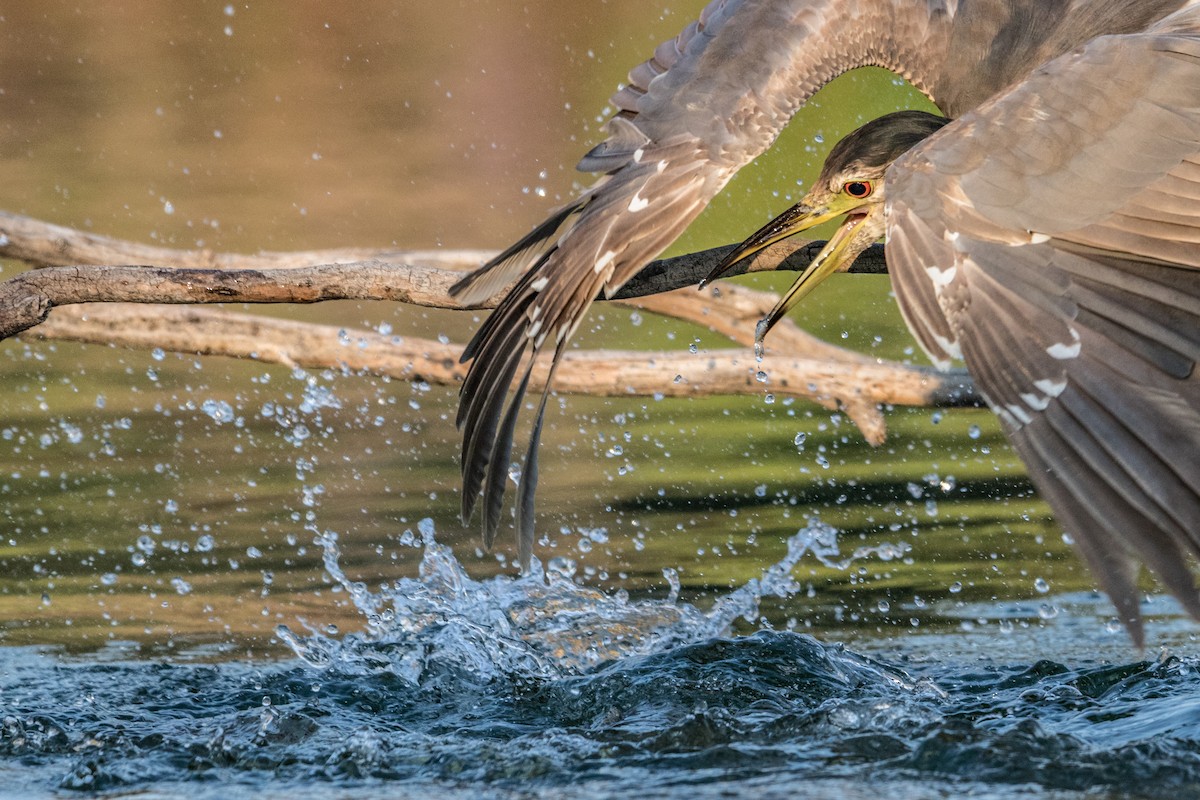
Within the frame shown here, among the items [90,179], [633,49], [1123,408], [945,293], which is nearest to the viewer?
[1123,408]

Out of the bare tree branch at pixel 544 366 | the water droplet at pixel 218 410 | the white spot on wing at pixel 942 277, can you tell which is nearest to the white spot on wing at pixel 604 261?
the white spot on wing at pixel 942 277

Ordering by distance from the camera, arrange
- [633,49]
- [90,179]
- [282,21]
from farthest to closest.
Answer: [282,21] < [633,49] < [90,179]

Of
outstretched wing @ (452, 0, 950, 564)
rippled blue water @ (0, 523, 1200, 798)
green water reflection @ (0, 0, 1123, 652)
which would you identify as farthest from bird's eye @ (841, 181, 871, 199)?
green water reflection @ (0, 0, 1123, 652)

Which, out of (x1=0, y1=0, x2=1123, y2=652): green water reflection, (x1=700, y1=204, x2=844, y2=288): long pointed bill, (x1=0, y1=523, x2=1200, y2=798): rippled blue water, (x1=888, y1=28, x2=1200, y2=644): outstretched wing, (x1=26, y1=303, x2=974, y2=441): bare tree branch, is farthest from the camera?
(x1=26, y1=303, x2=974, y2=441): bare tree branch

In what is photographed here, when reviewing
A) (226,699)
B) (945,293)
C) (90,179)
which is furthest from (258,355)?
(90,179)

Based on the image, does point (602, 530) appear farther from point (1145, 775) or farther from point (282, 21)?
point (282, 21)

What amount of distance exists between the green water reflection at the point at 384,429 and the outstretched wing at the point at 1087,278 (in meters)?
1.76

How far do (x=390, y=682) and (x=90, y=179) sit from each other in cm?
818

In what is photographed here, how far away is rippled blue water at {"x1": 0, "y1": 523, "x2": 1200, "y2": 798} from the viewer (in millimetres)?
3768

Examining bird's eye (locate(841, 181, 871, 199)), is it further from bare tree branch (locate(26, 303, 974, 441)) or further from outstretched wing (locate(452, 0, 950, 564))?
bare tree branch (locate(26, 303, 974, 441))

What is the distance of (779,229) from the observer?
4.32 metres

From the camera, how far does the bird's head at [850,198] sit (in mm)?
4301

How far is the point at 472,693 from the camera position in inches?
177

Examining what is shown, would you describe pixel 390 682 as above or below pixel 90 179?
below
